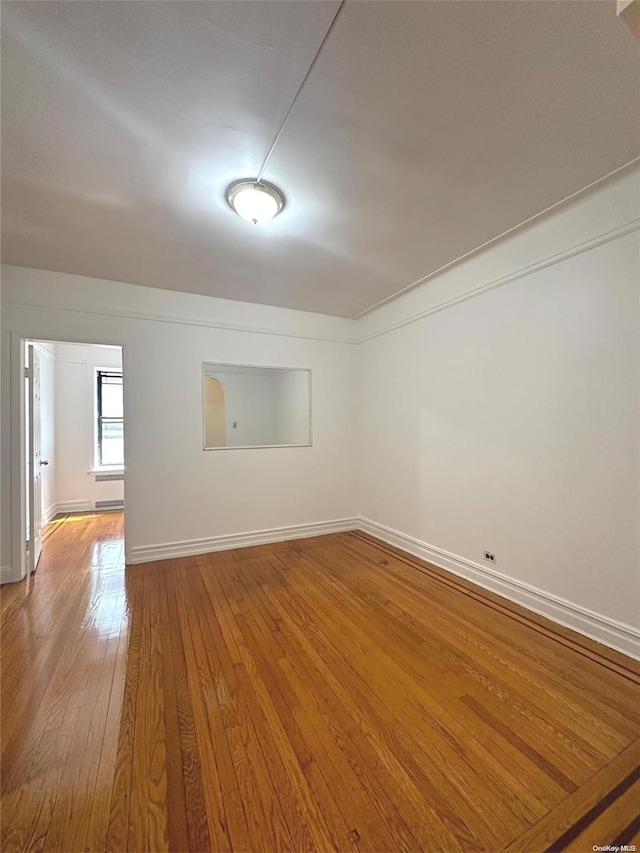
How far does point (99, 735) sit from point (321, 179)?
10.0 ft

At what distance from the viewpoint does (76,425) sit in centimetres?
552

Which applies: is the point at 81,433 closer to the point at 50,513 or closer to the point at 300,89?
the point at 50,513

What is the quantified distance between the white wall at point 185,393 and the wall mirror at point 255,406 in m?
0.13

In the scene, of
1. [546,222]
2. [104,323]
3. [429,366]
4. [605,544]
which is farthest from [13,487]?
[546,222]

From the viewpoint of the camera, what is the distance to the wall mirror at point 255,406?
12.8 feet

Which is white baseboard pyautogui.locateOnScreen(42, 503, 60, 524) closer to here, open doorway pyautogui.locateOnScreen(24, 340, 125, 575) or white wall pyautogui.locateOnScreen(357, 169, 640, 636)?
open doorway pyautogui.locateOnScreen(24, 340, 125, 575)

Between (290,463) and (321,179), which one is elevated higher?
(321,179)

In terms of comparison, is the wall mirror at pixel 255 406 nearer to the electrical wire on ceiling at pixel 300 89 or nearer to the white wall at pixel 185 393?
the white wall at pixel 185 393

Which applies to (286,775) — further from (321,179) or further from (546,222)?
(546,222)

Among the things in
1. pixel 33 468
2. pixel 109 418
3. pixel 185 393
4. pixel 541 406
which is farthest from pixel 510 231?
pixel 109 418

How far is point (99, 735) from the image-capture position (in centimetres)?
146

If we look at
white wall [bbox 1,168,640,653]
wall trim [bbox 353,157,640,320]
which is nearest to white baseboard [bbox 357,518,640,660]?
white wall [bbox 1,168,640,653]

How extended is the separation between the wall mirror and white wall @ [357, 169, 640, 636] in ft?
4.77

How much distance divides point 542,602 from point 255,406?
3.44m
